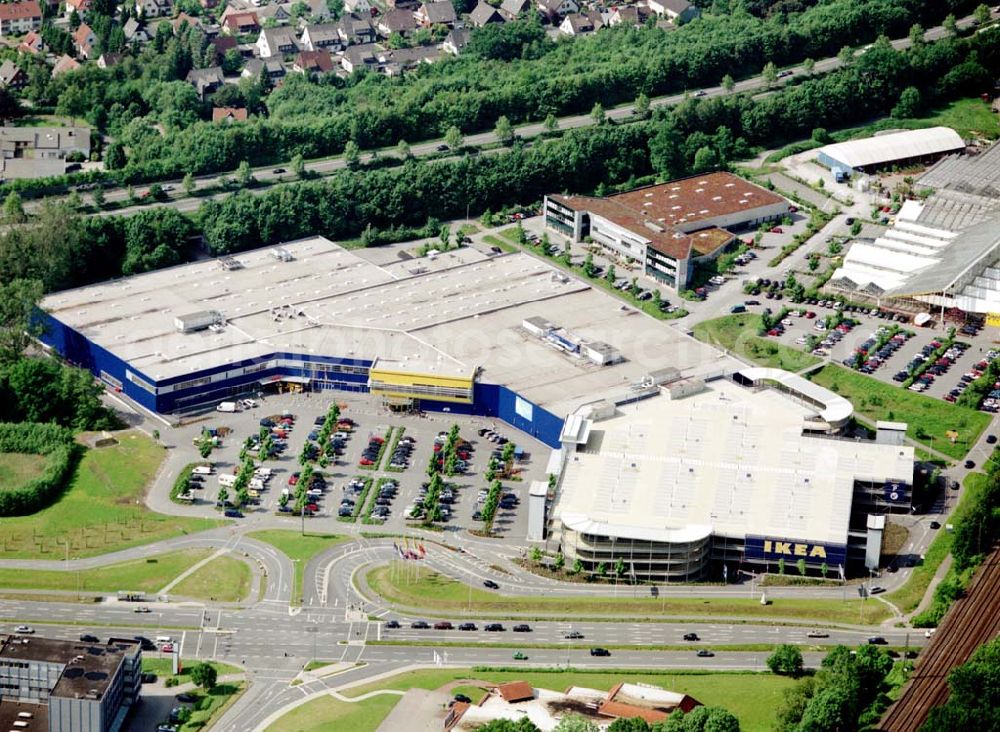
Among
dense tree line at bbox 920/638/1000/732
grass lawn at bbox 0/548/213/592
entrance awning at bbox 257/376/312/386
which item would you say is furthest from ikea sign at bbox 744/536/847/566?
entrance awning at bbox 257/376/312/386

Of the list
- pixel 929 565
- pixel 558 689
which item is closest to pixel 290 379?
pixel 558 689

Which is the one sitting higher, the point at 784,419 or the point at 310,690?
the point at 784,419

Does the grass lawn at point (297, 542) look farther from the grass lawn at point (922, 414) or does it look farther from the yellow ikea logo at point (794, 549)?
the grass lawn at point (922, 414)

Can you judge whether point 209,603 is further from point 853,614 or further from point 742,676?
point 853,614

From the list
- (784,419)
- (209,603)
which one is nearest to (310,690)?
(209,603)

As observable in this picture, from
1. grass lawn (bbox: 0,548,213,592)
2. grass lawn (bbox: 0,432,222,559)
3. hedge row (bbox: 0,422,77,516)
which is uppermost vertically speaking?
hedge row (bbox: 0,422,77,516)

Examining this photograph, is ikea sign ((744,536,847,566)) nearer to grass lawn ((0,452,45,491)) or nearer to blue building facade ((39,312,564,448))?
blue building facade ((39,312,564,448))

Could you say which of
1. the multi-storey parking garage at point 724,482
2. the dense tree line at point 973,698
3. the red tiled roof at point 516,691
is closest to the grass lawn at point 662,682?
the red tiled roof at point 516,691
